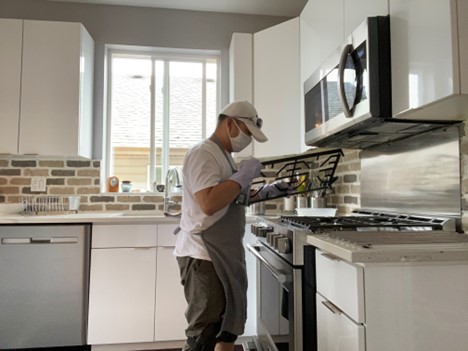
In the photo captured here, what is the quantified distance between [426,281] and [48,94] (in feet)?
8.75

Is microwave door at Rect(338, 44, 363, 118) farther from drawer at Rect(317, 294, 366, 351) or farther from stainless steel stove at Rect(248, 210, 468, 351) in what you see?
drawer at Rect(317, 294, 366, 351)

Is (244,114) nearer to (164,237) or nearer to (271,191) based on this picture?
(271,191)

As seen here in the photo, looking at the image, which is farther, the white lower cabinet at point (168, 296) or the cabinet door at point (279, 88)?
the cabinet door at point (279, 88)

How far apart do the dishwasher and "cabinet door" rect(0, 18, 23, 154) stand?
740 millimetres

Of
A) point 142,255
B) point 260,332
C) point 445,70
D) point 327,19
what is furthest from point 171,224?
point 445,70

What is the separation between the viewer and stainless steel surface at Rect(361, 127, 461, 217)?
4.36 feet

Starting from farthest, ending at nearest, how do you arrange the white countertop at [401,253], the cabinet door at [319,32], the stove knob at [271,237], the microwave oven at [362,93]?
1. the cabinet door at [319,32]
2. the stove knob at [271,237]
3. the microwave oven at [362,93]
4. the white countertop at [401,253]

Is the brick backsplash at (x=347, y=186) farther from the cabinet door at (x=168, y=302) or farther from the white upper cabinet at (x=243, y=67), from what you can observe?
the cabinet door at (x=168, y=302)

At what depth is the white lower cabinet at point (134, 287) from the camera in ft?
7.18

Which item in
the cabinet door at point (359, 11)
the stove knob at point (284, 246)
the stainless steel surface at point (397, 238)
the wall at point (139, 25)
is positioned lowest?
the stove knob at point (284, 246)

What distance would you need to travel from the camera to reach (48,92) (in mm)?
2510

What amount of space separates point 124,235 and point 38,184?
1066mm

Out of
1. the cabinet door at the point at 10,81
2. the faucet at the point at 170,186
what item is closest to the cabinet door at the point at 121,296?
the faucet at the point at 170,186

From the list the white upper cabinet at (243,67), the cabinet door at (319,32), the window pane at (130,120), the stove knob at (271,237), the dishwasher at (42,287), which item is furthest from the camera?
the window pane at (130,120)
